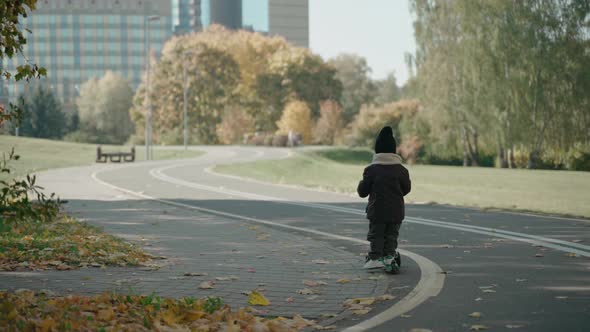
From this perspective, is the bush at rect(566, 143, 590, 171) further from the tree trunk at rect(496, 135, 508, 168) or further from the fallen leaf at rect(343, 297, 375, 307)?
the fallen leaf at rect(343, 297, 375, 307)

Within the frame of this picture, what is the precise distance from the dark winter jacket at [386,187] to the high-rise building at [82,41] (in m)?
191

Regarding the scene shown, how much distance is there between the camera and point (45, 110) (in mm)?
94562

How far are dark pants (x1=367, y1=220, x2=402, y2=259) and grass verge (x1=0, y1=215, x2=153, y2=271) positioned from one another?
2.88 metres

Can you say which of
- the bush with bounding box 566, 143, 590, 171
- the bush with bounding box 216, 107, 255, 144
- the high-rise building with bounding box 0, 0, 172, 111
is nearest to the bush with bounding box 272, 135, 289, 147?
the bush with bounding box 216, 107, 255, 144

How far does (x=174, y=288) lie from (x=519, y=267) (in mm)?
4405

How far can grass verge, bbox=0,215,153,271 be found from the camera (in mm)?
9414

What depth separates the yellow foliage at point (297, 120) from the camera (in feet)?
271

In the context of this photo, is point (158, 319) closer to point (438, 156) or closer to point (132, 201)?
point (132, 201)

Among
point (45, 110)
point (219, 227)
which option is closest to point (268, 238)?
point (219, 227)

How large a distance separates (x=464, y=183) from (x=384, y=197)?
102ft

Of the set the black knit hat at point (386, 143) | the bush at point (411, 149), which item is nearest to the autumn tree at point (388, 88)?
the bush at point (411, 149)

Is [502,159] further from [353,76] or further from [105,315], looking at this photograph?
[353,76]

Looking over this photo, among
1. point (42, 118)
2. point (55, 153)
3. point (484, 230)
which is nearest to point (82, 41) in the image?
point (42, 118)

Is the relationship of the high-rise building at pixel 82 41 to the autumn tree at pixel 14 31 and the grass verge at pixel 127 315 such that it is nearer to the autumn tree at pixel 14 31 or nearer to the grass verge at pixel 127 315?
the autumn tree at pixel 14 31
